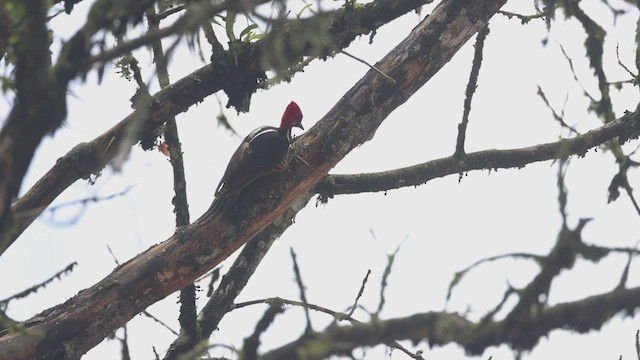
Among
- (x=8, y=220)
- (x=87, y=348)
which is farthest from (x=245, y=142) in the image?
(x=8, y=220)

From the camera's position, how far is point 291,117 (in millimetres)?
5336

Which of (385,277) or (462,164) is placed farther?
(462,164)

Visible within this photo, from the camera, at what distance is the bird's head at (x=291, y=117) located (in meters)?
5.32

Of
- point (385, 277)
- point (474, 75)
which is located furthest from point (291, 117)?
point (385, 277)

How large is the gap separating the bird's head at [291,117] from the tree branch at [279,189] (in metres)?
0.38

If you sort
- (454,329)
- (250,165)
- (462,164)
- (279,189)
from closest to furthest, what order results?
(454,329)
(250,165)
(279,189)
(462,164)

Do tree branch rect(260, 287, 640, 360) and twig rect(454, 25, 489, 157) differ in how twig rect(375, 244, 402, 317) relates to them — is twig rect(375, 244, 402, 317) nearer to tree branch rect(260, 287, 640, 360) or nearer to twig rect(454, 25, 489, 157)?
tree branch rect(260, 287, 640, 360)

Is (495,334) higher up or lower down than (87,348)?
lower down

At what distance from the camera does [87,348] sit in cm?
450

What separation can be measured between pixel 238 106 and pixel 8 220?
237cm

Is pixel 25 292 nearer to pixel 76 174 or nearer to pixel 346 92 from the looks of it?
pixel 76 174

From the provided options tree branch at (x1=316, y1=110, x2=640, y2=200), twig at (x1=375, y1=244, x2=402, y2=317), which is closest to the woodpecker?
tree branch at (x1=316, y1=110, x2=640, y2=200)

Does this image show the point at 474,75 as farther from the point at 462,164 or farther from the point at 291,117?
the point at 291,117

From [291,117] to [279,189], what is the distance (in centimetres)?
67
